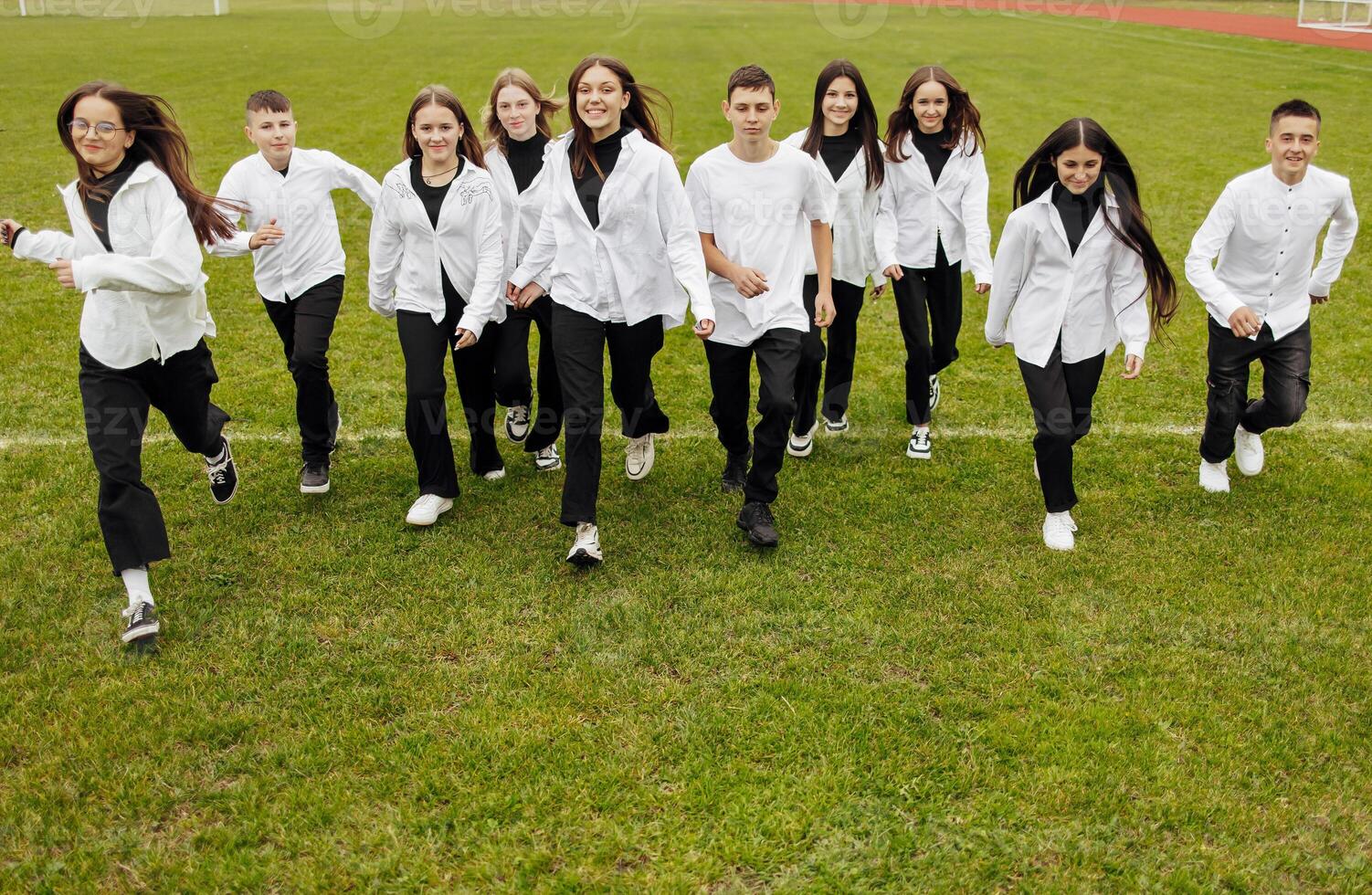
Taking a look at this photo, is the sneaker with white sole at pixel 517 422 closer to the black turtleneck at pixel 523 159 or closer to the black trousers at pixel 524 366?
the black trousers at pixel 524 366

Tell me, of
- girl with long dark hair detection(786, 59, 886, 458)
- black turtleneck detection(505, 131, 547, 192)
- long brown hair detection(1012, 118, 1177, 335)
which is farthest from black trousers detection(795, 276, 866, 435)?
black turtleneck detection(505, 131, 547, 192)

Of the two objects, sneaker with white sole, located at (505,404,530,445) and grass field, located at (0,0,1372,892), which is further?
sneaker with white sole, located at (505,404,530,445)

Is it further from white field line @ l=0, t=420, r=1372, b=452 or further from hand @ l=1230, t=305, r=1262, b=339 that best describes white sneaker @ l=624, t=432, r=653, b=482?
hand @ l=1230, t=305, r=1262, b=339

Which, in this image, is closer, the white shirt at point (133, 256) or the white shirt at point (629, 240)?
the white shirt at point (133, 256)

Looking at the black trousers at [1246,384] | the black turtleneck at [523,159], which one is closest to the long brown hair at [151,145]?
the black turtleneck at [523,159]

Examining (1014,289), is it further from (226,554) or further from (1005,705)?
(226,554)

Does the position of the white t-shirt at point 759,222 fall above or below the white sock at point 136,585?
above

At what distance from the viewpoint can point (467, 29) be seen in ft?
110

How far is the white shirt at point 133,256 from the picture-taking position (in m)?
4.34

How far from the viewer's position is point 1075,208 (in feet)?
17.0

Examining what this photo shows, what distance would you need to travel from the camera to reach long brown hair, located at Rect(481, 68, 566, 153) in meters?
5.64

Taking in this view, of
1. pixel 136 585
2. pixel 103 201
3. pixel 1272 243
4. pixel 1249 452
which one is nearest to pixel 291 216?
pixel 103 201

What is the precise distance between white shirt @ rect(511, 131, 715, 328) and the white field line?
65.1 inches

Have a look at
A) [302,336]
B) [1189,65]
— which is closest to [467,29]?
[1189,65]
